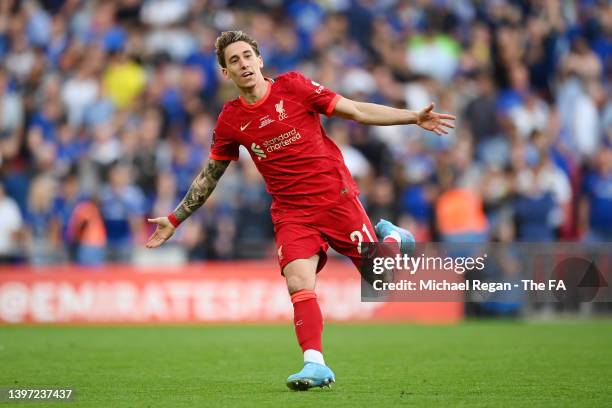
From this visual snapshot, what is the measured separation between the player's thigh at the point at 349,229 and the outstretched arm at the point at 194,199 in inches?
41.8

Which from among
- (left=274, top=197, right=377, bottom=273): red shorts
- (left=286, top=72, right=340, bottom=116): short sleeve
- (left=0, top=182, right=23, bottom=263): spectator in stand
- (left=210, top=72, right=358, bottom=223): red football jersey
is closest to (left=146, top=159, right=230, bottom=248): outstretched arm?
(left=210, top=72, right=358, bottom=223): red football jersey

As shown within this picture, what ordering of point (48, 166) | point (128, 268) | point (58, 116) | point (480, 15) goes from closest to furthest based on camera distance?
point (128, 268) → point (48, 166) → point (58, 116) → point (480, 15)

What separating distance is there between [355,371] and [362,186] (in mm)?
8606

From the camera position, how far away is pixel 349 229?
30.0 ft

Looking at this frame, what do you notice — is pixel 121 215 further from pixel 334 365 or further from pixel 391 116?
pixel 391 116

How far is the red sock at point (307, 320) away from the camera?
28.3 feet

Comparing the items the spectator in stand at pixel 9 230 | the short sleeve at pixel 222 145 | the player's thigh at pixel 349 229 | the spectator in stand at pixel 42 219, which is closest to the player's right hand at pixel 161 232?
the short sleeve at pixel 222 145

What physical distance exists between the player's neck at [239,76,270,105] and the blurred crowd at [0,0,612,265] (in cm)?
917

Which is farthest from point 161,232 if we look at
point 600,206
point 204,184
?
point 600,206

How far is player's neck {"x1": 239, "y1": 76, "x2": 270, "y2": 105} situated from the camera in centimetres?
902

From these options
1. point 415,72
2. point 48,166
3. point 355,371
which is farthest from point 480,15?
point 355,371

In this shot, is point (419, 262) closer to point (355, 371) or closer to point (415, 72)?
point (355, 371)

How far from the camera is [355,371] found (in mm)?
10227

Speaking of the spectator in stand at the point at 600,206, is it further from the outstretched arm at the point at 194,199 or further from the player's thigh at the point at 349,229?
the outstretched arm at the point at 194,199
